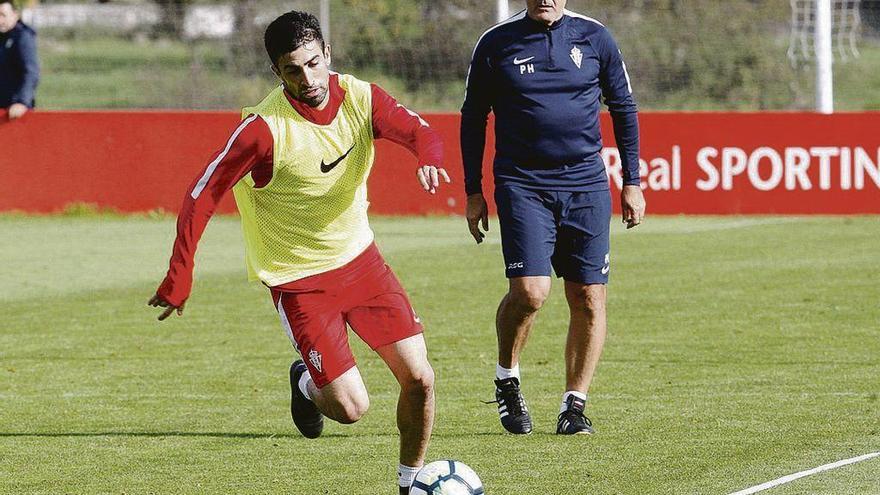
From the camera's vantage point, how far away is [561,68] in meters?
7.83

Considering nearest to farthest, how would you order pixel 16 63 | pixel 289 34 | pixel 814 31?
pixel 289 34 → pixel 16 63 → pixel 814 31

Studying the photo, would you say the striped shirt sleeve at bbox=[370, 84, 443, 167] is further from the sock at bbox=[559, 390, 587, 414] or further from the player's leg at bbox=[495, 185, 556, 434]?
the sock at bbox=[559, 390, 587, 414]

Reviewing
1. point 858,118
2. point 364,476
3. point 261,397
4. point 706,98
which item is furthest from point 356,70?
point 364,476

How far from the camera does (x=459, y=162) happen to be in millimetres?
18766

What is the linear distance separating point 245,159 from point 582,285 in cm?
211

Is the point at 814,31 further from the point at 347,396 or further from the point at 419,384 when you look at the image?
the point at 419,384

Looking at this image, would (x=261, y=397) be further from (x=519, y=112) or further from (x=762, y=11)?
(x=762, y=11)

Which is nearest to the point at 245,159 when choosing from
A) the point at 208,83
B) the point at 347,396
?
the point at 347,396

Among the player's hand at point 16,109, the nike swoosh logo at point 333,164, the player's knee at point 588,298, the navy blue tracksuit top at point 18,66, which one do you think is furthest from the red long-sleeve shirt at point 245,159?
the player's hand at point 16,109

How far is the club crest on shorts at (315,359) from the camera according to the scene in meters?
6.87

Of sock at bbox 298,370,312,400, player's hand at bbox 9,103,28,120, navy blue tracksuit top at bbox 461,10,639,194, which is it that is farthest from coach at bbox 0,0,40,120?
sock at bbox 298,370,312,400

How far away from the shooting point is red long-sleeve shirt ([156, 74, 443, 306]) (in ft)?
21.0

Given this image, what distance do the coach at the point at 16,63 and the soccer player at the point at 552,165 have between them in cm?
1187

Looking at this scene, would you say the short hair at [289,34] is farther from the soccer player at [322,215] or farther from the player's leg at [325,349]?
the player's leg at [325,349]
